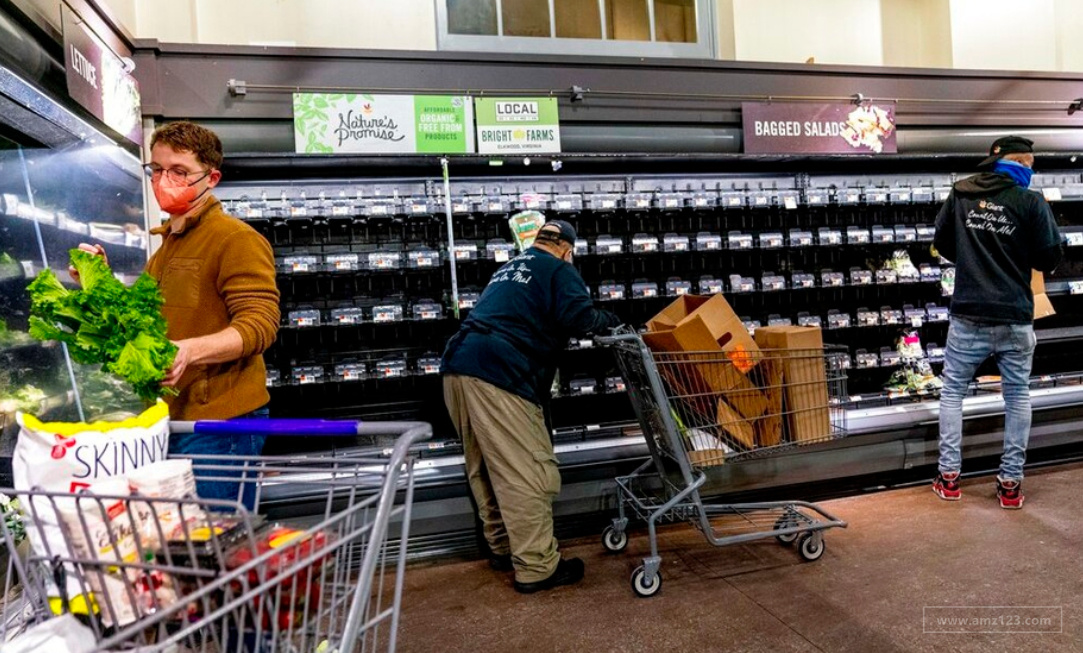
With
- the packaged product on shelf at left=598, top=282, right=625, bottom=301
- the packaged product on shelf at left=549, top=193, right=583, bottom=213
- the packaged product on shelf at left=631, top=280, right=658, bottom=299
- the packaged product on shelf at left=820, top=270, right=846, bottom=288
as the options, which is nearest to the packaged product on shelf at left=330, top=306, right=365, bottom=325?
the packaged product on shelf at left=549, top=193, right=583, bottom=213

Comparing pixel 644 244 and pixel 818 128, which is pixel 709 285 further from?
pixel 818 128

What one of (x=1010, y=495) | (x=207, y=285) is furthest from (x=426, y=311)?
(x=1010, y=495)

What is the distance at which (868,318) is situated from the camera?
4.69 metres

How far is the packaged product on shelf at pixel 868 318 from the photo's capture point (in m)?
4.68

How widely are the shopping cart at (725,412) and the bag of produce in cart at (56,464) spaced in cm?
203

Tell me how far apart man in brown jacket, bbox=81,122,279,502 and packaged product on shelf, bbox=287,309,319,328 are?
1850 mm

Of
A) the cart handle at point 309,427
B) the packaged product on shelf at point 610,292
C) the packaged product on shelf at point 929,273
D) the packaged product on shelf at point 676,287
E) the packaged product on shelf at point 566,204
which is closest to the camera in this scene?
the cart handle at point 309,427

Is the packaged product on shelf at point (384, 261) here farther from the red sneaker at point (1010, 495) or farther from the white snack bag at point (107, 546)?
the red sneaker at point (1010, 495)

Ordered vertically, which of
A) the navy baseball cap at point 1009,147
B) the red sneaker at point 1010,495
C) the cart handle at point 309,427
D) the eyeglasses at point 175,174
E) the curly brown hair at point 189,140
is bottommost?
the red sneaker at point 1010,495

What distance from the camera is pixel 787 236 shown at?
460cm

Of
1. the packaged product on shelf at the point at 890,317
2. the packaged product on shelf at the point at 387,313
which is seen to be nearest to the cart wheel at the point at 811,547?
the packaged product on shelf at the point at 890,317

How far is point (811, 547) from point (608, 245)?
1.98 metres

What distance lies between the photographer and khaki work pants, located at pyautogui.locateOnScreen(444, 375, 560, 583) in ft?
9.65

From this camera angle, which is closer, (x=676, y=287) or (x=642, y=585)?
(x=642, y=585)
